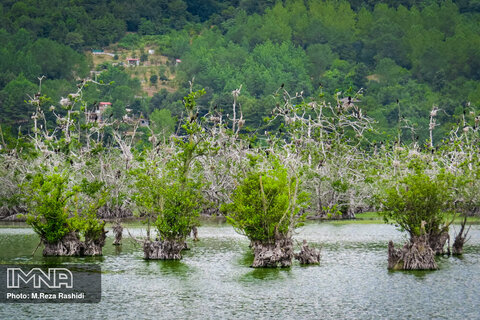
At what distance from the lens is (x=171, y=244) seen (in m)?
39.5

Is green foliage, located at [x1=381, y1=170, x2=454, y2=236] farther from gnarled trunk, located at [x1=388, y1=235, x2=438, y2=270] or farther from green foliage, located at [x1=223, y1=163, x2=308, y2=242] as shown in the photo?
green foliage, located at [x1=223, y1=163, x2=308, y2=242]

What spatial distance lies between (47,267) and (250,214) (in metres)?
8.98

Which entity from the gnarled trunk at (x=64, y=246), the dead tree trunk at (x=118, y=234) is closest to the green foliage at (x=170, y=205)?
the gnarled trunk at (x=64, y=246)

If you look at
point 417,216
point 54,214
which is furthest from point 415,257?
point 54,214

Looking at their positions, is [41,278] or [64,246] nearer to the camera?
[41,278]

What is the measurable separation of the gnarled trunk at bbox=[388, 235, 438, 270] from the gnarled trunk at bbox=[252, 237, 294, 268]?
4.33 metres

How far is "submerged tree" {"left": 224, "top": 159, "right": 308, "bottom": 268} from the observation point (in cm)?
3662

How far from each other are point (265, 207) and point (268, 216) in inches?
15.9

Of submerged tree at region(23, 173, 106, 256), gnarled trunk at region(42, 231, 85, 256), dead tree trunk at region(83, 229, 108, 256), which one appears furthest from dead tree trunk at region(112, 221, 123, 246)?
gnarled trunk at region(42, 231, 85, 256)

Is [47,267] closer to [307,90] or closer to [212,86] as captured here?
[307,90]

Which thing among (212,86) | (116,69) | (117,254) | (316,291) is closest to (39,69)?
(116,69)

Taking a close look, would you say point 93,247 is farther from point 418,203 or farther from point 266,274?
point 418,203

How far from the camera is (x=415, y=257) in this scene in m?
36.1

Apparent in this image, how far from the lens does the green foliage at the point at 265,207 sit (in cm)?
3659
